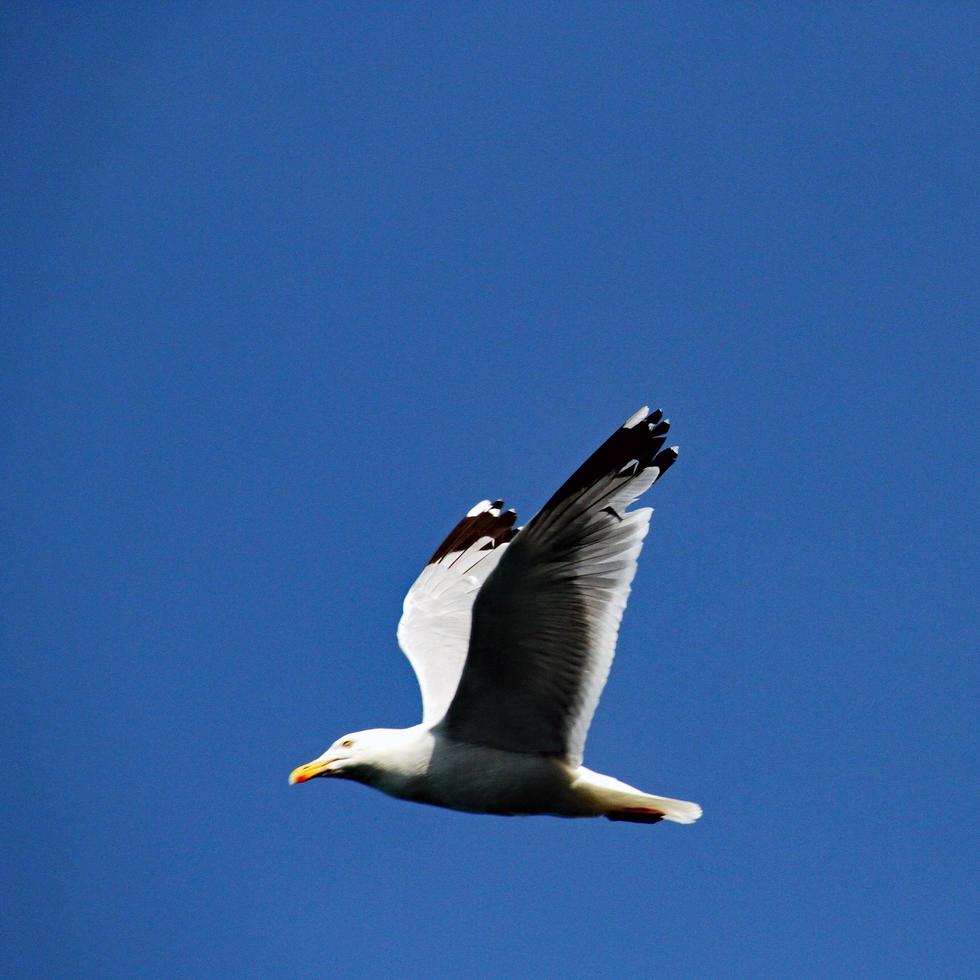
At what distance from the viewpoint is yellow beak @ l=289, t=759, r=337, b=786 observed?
9016mm

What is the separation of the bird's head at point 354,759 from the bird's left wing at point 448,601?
58cm

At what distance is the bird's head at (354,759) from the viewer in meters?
8.95

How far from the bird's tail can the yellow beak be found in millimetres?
1663

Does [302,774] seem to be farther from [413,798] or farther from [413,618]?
[413,618]

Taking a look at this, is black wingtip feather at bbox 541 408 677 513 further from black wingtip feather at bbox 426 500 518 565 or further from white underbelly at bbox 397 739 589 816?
black wingtip feather at bbox 426 500 518 565

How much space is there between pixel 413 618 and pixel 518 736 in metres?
2.59

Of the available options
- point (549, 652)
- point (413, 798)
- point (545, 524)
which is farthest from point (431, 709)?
point (545, 524)

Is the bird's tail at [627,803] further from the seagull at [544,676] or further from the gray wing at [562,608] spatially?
the gray wing at [562,608]

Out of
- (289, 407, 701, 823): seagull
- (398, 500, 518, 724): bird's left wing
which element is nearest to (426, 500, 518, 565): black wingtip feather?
(398, 500, 518, 724): bird's left wing

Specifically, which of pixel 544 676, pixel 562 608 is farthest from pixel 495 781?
pixel 562 608

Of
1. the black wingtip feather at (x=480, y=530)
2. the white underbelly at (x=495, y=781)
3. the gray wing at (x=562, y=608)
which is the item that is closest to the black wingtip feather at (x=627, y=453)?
the gray wing at (x=562, y=608)

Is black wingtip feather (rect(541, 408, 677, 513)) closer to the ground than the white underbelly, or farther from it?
farther from it

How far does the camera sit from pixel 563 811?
8875 mm

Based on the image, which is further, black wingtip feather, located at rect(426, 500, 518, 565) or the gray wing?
black wingtip feather, located at rect(426, 500, 518, 565)
